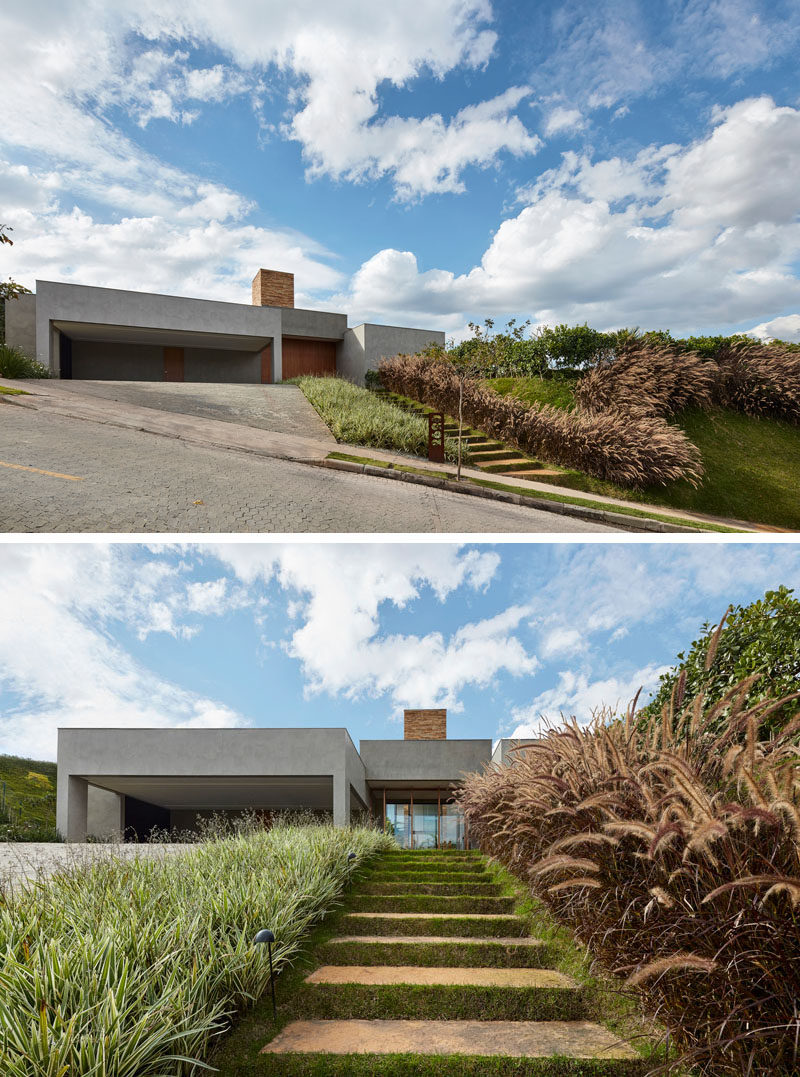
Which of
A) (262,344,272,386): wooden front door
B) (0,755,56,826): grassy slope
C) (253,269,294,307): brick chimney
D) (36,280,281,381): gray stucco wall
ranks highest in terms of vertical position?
(253,269,294,307): brick chimney

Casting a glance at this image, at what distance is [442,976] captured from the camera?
14.3ft

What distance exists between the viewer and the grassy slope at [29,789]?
63.9ft

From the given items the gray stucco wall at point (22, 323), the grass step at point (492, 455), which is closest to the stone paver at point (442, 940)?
the grass step at point (492, 455)

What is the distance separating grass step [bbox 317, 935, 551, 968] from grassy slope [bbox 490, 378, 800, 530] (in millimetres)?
11179

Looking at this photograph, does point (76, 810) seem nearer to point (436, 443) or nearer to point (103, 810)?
point (103, 810)

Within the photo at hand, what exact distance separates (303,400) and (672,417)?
1020 cm

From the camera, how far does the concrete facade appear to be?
1695cm

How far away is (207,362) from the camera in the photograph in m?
29.0

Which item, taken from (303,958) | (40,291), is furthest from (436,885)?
(40,291)

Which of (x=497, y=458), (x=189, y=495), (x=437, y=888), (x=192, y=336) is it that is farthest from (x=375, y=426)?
(x=192, y=336)

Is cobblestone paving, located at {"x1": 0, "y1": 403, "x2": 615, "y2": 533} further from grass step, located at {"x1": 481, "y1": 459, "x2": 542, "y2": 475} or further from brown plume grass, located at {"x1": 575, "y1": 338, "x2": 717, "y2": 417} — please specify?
brown plume grass, located at {"x1": 575, "y1": 338, "x2": 717, "y2": 417}

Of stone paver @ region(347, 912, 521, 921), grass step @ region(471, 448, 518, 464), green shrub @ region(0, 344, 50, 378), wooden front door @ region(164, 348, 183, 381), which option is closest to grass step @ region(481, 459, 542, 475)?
grass step @ region(471, 448, 518, 464)

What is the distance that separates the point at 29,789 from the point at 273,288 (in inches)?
821

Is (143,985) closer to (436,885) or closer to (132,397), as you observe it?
(436,885)
